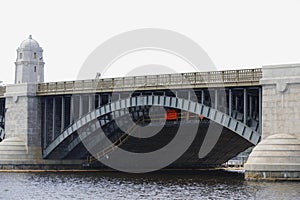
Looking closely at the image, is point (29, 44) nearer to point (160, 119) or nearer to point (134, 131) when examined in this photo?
point (134, 131)

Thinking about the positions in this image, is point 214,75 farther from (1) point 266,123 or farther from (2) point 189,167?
(2) point 189,167

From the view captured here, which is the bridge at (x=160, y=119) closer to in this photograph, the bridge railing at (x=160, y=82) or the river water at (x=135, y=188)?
the bridge railing at (x=160, y=82)

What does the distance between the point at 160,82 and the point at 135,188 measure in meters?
18.6

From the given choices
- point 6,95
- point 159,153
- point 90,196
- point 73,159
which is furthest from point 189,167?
point 90,196

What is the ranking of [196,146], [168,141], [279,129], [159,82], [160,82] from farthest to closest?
1. [168,141]
2. [196,146]
3. [159,82]
4. [160,82]
5. [279,129]

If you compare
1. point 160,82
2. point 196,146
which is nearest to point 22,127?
point 196,146

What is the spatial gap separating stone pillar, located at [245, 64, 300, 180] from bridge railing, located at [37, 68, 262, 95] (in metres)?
2.76

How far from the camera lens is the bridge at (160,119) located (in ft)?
228

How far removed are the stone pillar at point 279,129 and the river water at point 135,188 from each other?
1932 millimetres

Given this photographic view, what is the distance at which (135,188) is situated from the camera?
2667 inches

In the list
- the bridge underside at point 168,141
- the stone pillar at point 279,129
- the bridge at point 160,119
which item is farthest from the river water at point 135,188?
the bridge underside at point 168,141

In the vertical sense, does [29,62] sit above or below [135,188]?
above

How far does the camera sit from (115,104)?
87375 millimetres

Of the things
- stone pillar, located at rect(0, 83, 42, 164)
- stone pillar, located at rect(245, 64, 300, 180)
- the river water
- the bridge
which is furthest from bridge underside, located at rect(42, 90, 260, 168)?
stone pillar, located at rect(245, 64, 300, 180)
